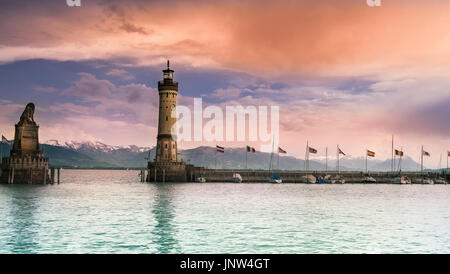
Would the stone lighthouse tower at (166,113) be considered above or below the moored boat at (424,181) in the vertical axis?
above

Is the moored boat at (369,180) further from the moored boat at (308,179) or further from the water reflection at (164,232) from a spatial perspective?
the water reflection at (164,232)

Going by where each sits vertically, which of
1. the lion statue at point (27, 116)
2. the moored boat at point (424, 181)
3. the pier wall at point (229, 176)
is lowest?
the moored boat at point (424, 181)

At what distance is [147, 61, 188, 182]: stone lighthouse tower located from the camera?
103812mm

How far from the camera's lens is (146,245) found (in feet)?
85.4

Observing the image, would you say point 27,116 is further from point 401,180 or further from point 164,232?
point 401,180

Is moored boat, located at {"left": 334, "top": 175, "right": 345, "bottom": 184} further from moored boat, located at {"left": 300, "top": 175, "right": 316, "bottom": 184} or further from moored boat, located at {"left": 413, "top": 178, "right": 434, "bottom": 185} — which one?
moored boat, located at {"left": 413, "top": 178, "right": 434, "bottom": 185}

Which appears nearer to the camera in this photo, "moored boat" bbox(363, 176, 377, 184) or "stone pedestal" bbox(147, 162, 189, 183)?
"stone pedestal" bbox(147, 162, 189, 183)

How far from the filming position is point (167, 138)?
104188 millimetres

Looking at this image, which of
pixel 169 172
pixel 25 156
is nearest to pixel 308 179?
pixel 169 172

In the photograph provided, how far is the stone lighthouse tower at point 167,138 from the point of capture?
104 metres

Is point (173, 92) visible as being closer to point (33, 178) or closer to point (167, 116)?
point (167, 116)

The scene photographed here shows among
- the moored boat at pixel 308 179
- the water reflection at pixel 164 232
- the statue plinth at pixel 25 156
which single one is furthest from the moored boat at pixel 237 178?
the water reflection at pixel 164 232

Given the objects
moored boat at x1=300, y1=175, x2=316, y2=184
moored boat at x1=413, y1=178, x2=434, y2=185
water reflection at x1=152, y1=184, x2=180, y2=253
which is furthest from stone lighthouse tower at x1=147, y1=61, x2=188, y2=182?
moored boat at x1=413, y1=178, x2=434, y2=185
